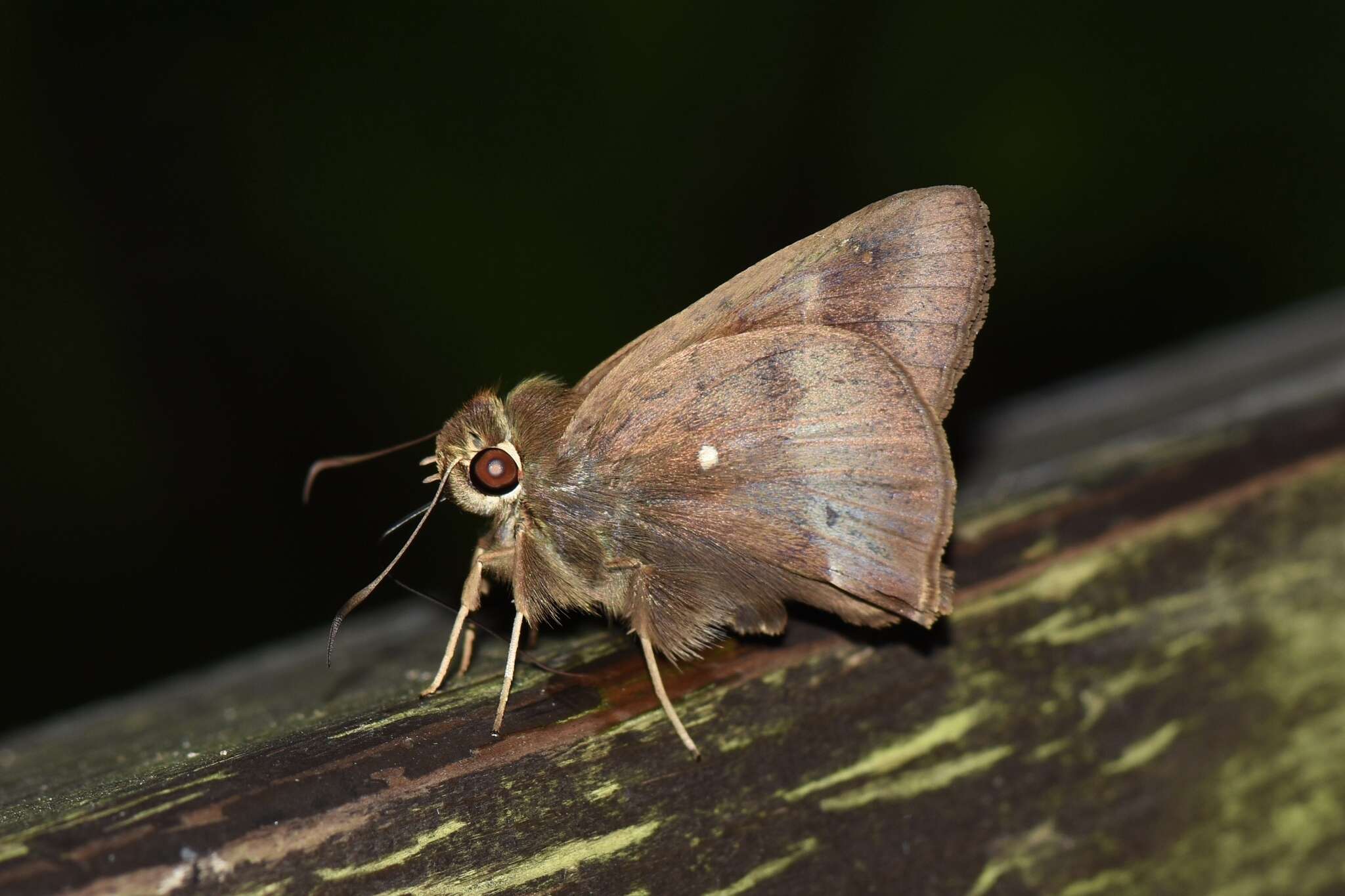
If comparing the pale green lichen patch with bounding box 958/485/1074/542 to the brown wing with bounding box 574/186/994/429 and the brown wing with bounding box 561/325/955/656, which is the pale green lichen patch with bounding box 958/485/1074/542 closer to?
the brown wing with bounding box 561/325/955/656

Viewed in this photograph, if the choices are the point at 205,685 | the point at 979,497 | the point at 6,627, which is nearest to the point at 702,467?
the point at 979,497

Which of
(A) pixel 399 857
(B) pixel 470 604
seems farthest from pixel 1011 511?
(A) pixel 399 857

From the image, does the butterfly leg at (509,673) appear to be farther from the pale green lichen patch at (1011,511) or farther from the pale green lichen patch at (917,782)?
the pale green lichen patch at (1011,511)

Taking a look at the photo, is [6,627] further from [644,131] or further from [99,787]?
[99,787]

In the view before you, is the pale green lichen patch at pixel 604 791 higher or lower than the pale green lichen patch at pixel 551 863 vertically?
higher

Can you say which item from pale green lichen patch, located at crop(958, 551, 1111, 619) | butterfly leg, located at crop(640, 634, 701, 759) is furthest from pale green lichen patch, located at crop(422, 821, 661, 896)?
pale green lichen patch, located at crop(958, 551, 1111, 619)

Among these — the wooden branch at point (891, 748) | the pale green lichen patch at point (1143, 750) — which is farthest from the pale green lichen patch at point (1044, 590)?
the pale green lichen patch at point (1143, 750)
